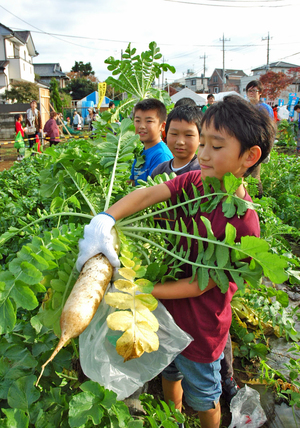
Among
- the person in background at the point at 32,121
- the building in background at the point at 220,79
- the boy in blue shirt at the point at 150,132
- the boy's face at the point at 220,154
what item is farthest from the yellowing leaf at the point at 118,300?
the building in background at the point at 220,79

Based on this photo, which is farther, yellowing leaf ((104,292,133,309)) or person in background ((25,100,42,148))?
person in background ((25,100,42,148))

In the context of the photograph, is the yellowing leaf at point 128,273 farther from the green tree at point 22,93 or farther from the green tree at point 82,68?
the green tree at point 82,68

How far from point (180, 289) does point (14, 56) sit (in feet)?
144

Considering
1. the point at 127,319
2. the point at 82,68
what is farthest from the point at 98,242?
the point at 82,68

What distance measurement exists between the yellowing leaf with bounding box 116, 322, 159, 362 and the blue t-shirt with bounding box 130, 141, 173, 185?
171 cm

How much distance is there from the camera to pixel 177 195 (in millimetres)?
1459

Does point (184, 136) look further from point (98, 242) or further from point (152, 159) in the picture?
point (98, 242)

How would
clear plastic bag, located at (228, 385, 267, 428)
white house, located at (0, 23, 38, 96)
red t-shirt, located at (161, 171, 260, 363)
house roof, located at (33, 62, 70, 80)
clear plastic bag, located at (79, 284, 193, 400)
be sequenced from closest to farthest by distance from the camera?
clear plastic bag, located at (79, 284, 193, 400)
red t-shirt, located at (161, 171, 260, 363)
clear plastic bag, located at (228, 385, 267, 428)
white house, located at (0, 23, 38, 96)
house roof, located at (33, 62, 70, 80)

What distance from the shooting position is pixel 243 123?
117cm

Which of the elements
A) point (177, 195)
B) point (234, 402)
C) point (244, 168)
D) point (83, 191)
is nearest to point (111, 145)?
point (83, 191)

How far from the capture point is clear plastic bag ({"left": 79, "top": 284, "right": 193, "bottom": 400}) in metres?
1.23

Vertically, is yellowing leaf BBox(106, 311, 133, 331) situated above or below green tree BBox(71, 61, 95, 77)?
below

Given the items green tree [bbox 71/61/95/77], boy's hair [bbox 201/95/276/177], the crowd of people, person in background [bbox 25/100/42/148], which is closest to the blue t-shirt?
the crowd of people

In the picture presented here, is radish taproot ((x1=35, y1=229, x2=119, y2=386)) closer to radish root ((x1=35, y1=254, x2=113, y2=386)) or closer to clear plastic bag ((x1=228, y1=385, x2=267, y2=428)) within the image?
radish root ((x1=35, y1=254, x2=113, y2=386))
